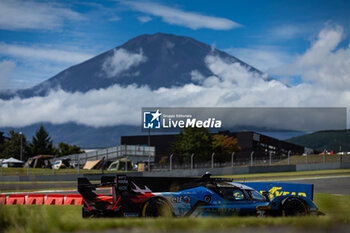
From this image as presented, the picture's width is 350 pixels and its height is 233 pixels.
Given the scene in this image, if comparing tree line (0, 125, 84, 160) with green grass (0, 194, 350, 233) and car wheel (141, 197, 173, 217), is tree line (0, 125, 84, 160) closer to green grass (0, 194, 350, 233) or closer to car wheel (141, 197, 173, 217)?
car wheel (141, 197, 173, 217)

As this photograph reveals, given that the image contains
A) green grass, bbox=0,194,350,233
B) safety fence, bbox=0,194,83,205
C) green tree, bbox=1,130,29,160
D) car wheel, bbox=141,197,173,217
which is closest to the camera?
green grass, bbox=0,194,350,233

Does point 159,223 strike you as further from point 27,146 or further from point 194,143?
point 27,146

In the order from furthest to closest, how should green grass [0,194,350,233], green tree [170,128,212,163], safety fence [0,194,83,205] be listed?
green tree [170,128,212,163], safety fence [0,194,83,205], green grass [0,194,350,233]

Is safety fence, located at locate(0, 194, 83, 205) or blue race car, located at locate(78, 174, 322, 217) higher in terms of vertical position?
blue race car, located at locate(78, 174, 322, 217)

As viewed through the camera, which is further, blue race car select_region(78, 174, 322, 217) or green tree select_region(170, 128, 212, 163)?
green tree select_region(170, 128, 212, 163)

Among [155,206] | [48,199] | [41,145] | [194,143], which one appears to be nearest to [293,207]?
[155,206]

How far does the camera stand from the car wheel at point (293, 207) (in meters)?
10.9

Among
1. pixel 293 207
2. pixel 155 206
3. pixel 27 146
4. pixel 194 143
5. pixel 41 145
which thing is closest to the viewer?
pixel 155 206

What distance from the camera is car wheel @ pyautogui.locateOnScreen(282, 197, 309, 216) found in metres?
10.9

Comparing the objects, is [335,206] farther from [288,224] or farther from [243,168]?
[243,168]

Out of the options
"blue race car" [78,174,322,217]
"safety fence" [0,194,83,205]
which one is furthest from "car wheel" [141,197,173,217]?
"safety fence" [0,194,83,205]

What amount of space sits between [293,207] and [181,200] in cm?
271

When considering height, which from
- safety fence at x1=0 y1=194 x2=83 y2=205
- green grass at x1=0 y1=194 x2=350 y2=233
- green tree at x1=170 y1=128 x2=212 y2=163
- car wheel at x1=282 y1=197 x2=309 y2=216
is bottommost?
safety fence at x1=0 y1=194 x2=83 y2=205

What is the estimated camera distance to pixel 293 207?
11.0 metres
